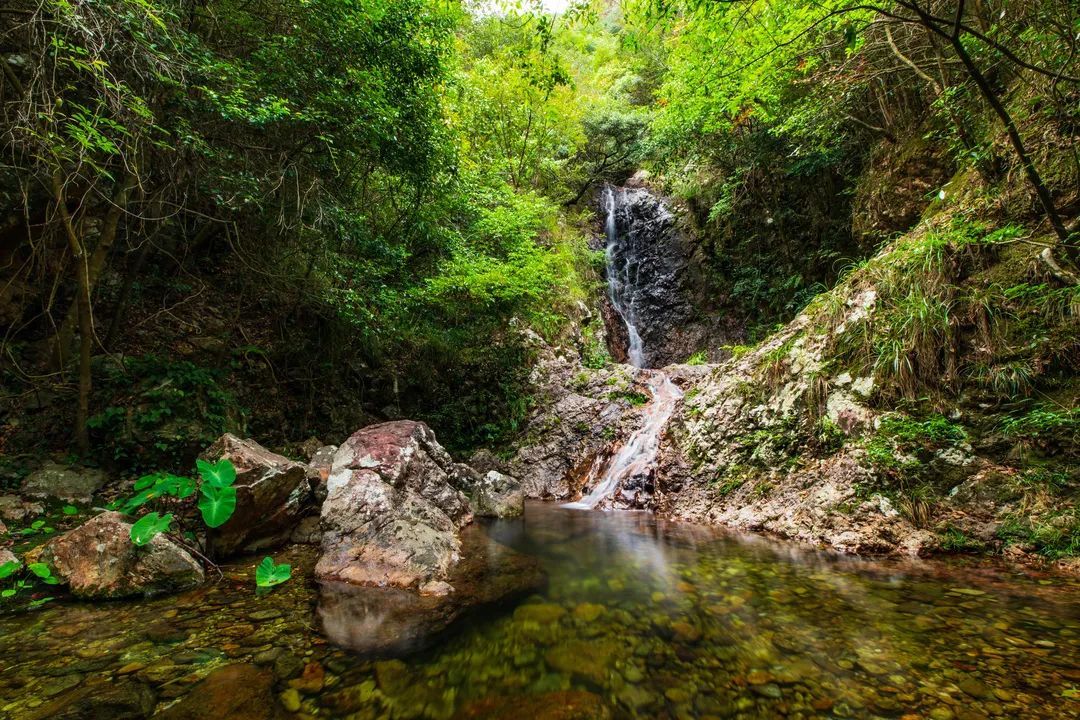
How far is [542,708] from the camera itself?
1.86 m

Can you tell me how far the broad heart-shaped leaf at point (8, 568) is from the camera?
2.75 meters

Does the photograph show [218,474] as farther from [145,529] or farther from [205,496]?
[145,529]

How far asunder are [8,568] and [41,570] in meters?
0.15

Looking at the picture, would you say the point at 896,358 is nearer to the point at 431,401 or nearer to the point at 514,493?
the point at 514,493

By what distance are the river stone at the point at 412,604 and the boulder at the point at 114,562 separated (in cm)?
100

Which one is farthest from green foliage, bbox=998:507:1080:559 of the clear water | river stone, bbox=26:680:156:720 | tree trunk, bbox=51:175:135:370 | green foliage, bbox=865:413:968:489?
tree trunk, bbox=51:175:135:370

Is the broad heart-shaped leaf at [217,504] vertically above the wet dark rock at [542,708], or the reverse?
the broad heart-shaped leaf at [217,504]

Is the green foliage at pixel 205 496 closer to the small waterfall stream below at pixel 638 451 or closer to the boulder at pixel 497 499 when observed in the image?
the boulder at pixel 497 499

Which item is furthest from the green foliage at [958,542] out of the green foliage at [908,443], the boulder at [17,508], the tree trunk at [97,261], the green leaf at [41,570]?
the tree trunk at [97,261]

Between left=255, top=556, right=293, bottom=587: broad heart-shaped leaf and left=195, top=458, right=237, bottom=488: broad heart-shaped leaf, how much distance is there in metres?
0.65

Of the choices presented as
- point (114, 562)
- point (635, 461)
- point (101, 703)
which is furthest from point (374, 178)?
point (101, 703)

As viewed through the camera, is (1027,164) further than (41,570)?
Yes

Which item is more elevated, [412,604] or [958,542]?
[958,542]

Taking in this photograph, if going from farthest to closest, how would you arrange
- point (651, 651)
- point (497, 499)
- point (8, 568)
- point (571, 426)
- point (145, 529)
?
point (571, 426) < point (497, 499) < point (145, 529) < point (8, 568) < point (651, 651)
